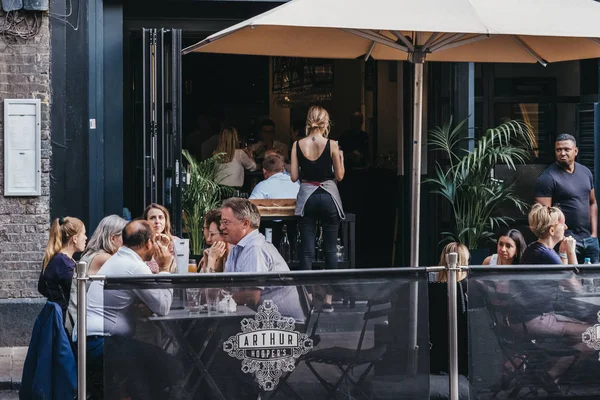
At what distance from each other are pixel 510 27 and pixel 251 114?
11.3m

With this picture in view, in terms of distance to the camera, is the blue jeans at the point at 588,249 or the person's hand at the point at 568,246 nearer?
the person's hand at the point at 568,246

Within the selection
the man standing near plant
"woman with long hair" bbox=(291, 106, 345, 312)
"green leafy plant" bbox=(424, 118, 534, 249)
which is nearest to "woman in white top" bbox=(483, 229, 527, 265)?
the man standing near plant

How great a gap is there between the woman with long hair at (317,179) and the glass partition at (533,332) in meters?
4.54

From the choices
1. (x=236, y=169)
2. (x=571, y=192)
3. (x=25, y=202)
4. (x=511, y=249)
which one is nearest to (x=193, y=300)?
(x=511, y=249)

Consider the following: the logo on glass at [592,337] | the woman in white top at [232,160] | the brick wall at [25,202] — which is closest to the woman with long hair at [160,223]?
the brick wall at [25,202]

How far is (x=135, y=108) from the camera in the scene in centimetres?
1027

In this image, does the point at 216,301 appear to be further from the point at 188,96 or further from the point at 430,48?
the point at 188,96

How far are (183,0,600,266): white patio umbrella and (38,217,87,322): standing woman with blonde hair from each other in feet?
5.49

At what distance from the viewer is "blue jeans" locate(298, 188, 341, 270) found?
32.2ft

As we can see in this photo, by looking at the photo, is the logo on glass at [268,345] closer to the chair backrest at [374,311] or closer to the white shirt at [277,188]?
the chair backrest at [374,311]

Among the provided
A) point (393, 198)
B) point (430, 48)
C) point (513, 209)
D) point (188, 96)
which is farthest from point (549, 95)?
point (188, 96)

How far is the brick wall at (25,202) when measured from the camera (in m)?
9.79

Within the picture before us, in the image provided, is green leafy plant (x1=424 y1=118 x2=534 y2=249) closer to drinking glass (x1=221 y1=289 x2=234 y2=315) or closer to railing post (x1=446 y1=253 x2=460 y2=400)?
railing post (x1=446 y1=253 x2=460 y2=400)

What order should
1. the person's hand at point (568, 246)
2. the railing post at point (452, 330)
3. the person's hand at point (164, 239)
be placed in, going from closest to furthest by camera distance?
the railing post at point (452, 330), the person's hand at point (568, 246), the person's hand at point (164, 239)
